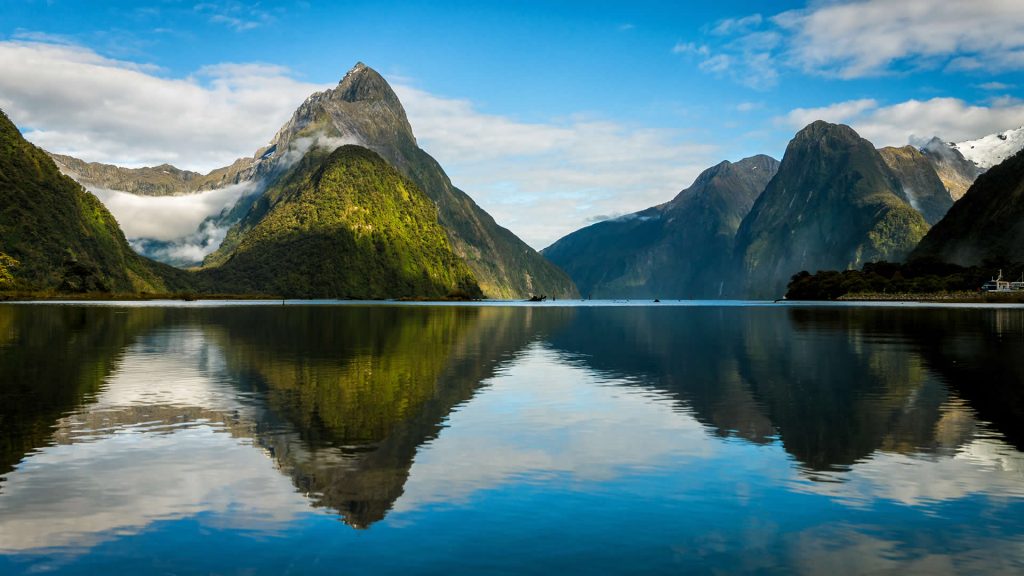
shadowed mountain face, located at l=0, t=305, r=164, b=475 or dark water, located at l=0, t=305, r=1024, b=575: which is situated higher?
shadowed mountain face, located at l=0, t=305, r=164, b=475

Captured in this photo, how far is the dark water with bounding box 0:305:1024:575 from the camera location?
17234mm

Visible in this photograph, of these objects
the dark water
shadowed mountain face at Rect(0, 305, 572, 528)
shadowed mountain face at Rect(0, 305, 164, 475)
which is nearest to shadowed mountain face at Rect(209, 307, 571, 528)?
shadowed mountain face at Rect(0, 305, 572, 528)

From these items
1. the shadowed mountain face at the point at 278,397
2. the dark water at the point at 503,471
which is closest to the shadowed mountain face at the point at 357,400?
the shadowed mountain face at the point at 278,397

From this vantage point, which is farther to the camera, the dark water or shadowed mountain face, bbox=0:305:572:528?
shadowed mountain face, bbox=0:305:572:528

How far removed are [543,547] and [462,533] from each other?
2094 mm

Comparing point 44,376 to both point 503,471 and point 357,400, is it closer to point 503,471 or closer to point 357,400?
point 357,400

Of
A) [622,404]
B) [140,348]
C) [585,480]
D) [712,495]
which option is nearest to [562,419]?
[622,404]

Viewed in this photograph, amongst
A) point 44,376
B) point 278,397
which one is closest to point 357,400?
point 278,397

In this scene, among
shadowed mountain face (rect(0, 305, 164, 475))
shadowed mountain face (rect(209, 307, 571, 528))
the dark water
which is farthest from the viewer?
shadowed mountain face (rect(0, 305, 164, 475))

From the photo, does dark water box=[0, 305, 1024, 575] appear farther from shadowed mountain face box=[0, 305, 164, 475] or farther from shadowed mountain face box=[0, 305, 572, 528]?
shadowed mountain face box=[0, 305, 164, 475]

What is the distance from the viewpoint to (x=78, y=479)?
75.9 feet

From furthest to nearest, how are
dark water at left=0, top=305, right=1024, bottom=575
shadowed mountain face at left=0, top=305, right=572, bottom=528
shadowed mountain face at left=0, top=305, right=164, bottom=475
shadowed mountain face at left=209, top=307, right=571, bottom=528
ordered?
shadowed mountain face at left=0, top=305, right=164, bottom=475 → shadowed mountain face at left=0, top=305, right=572, bottom=528 → shadowed mountain face at left=209, top=307, right=571, bottom=528 → dark water at left=0, top=305, right=1024, bottom=575

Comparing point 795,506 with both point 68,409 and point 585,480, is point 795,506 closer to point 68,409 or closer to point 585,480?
point 585,480

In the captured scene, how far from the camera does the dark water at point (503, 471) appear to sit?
17.2 m
